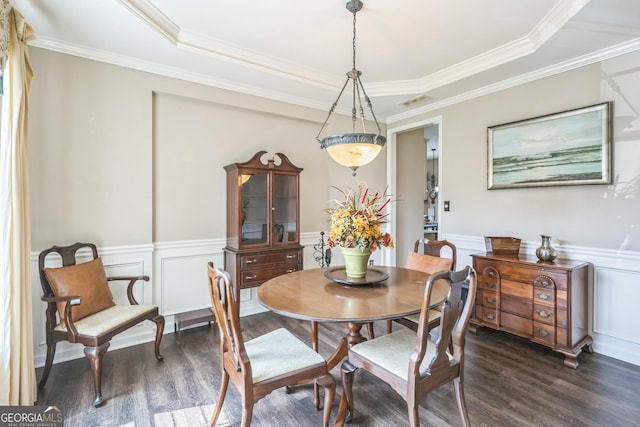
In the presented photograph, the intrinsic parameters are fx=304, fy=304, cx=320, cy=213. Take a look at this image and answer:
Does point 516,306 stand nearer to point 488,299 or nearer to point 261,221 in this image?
point 488,299

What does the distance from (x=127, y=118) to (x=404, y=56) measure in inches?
107

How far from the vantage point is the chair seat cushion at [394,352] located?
1579 mm

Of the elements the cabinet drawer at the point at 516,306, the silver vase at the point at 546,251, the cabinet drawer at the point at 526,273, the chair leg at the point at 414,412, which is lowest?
the chair leg at the point at 414,412

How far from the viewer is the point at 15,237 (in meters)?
1.84

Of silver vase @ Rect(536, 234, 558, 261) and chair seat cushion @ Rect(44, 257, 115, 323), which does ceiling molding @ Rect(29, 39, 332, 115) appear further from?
silver vase @ Rect(536, 234, 558, 261)

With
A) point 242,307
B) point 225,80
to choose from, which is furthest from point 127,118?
point 242,307

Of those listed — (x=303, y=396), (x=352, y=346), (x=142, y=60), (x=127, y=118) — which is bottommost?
(x=303, y=396)

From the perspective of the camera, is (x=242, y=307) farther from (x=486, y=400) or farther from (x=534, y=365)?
(x=534, y=365)

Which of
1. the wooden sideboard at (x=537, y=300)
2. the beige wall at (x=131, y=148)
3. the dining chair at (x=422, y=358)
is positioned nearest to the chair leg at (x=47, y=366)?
the beige wall at (x=131, y=148)

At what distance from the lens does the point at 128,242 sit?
2.85 m

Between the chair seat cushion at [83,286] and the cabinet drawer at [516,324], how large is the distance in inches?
137

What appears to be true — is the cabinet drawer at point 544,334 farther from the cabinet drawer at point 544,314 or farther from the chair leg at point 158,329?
the chair leg at point 158,329

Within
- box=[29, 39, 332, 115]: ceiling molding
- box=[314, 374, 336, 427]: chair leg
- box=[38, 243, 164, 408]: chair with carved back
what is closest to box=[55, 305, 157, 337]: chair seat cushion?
box=[38, 243, 164, 408]: chair with carved back

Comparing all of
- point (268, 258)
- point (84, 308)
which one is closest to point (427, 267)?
point (268, 258)
